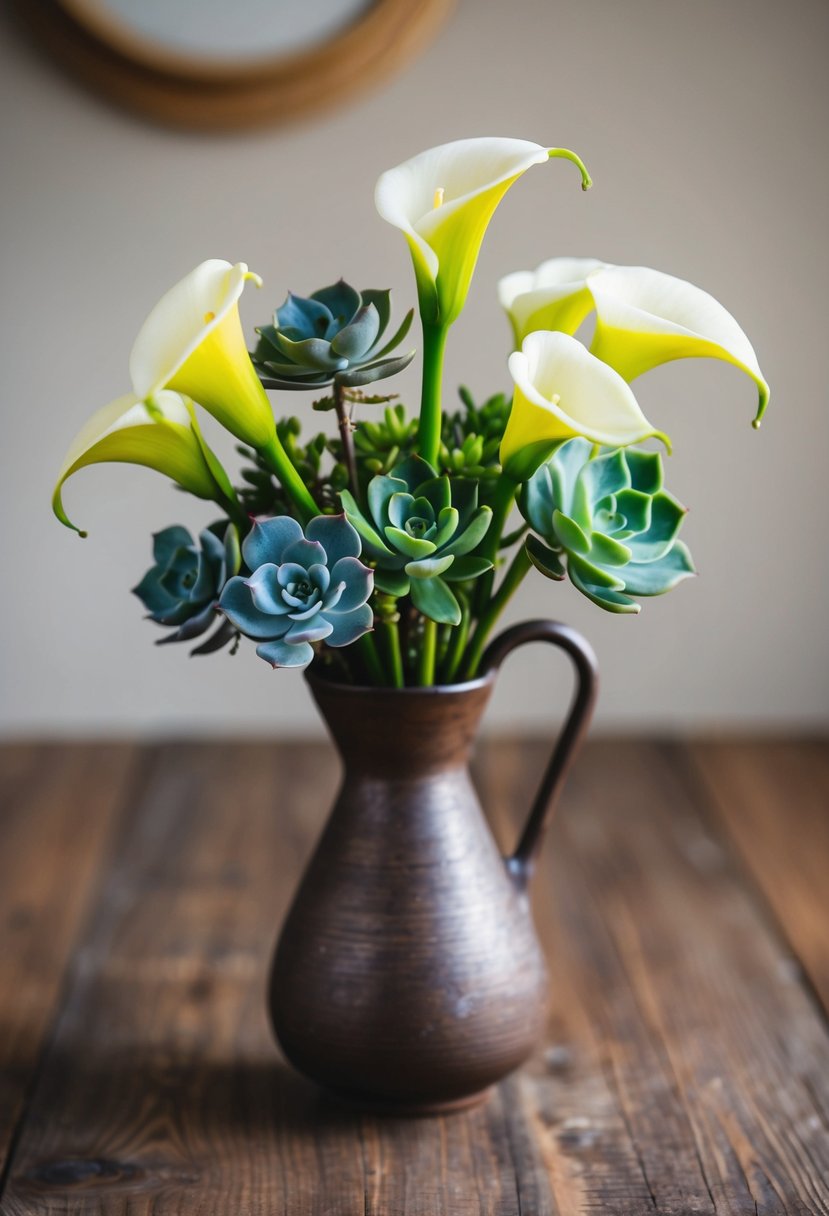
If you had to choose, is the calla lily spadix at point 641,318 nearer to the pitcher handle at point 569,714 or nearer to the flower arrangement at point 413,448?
the flower arrangement at point 413,448

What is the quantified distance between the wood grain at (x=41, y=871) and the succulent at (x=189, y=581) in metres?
0.33

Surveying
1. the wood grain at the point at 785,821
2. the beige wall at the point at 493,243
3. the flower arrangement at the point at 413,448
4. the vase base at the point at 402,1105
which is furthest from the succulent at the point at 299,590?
the beige wall at the point at 493,243

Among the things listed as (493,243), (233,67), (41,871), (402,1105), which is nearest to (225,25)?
(233,67)

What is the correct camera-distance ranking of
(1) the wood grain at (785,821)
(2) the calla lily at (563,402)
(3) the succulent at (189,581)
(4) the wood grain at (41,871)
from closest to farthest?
(2) the calla lily at (563,402), (3) the succulent at (189,581), (4) the wood grain at (41,871), (1) the wood grain at (785,821)

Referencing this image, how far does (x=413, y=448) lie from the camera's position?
2.26 ft

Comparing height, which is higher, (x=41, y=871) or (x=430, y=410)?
(x=430, y=410)

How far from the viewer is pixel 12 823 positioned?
4.16 feet

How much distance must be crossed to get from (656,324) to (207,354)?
0.22 m

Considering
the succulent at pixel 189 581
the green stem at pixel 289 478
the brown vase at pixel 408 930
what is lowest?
the brown vase at pixel 408 930

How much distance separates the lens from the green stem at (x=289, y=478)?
2.06 ft

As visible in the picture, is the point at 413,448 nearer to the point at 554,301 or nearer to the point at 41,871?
the point at 554,301

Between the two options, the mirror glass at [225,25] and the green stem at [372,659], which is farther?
the mirror glass at [225,25]

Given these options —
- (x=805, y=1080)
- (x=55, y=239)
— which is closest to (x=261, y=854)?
(x=805, y=1080)

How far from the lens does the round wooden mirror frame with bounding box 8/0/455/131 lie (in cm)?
149
